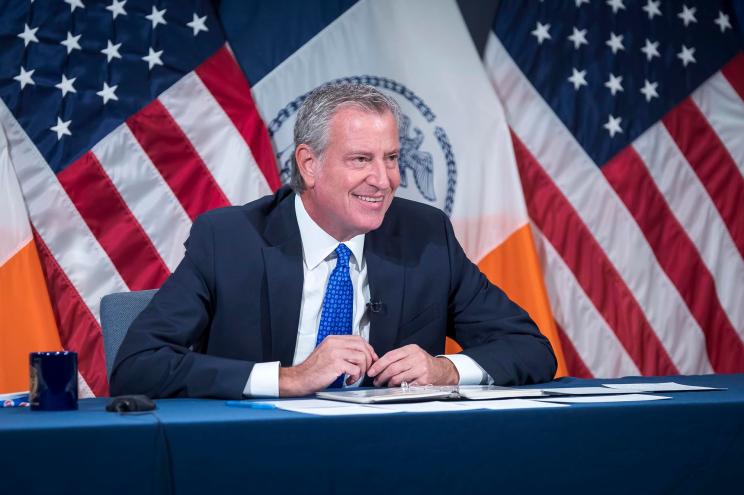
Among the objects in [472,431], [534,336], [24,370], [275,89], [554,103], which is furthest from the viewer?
[554,103]

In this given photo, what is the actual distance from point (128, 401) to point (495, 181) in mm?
2954

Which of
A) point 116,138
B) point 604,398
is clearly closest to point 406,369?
point 604,398

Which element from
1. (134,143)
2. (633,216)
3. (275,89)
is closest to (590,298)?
(633,216)

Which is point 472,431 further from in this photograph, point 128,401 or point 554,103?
point 554,103

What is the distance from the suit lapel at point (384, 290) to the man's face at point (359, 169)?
0.09 meters

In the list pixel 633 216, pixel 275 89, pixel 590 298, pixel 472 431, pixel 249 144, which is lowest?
pixel 472 431

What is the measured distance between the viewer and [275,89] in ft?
13.8

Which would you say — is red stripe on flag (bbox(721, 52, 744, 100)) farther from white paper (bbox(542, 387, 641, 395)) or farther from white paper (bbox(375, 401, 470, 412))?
white paper (bbox(375, 401, 470, 412))

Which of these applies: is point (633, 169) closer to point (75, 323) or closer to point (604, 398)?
point (75, 323)

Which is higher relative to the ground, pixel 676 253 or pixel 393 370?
pixel 676 253

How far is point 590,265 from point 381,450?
10.7 feet

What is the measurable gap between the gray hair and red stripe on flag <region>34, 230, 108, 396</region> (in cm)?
149

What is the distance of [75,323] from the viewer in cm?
381

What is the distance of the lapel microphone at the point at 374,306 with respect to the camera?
2.65 metres
